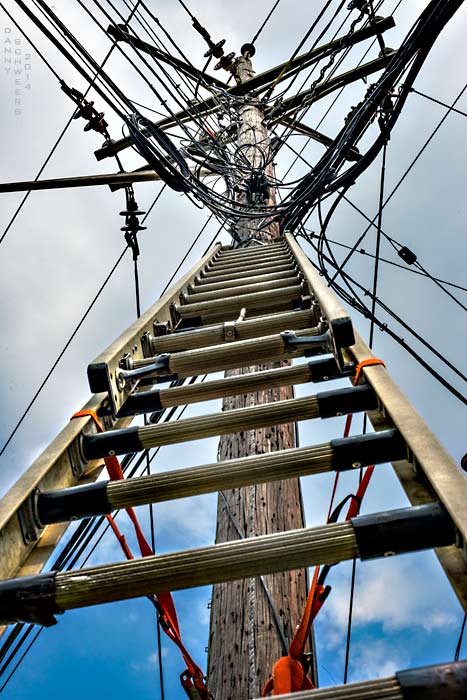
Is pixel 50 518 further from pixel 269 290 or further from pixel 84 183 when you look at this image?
pixel 84 183

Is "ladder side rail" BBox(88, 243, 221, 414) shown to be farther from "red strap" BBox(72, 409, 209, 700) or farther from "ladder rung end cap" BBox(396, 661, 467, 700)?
"ladder rung end cap" BBox(396, 661, 467, 700)

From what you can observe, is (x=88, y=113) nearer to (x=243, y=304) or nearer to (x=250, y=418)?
(x=243, y=304)

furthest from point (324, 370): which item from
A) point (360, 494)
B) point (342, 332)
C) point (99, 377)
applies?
point (99, 377)

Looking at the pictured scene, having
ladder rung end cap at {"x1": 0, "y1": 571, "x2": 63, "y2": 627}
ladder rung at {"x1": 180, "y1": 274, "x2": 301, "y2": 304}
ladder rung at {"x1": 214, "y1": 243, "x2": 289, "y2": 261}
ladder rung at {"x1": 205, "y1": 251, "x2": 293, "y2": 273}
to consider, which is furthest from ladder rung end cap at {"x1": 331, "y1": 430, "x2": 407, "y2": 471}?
ladder rung at {"x1": 214, "y1": 243, "x2": 289, "y2": 261}

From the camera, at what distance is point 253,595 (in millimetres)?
2285

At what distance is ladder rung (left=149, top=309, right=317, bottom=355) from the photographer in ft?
8.82

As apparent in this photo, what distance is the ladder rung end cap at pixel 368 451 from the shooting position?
1.60m

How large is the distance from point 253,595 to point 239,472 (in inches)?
37.5

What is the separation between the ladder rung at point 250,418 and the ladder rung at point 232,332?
0.86 meters

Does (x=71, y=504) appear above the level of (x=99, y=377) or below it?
below

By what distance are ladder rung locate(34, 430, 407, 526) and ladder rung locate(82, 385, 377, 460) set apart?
22 cm

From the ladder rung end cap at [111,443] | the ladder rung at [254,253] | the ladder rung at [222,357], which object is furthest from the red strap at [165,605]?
the ladder rung at [254,253]

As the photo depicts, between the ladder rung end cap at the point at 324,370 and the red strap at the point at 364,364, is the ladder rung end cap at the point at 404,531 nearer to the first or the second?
the red strap at the point at 364,364

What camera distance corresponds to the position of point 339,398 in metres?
1.87
